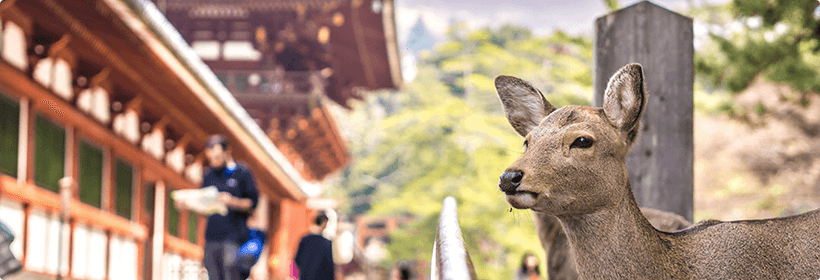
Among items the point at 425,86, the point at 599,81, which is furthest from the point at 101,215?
the point at 425,86

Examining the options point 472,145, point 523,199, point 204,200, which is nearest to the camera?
point 523,199

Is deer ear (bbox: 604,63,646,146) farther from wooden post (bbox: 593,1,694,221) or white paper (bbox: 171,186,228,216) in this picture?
white paper (bbox: 171,186,228,216)

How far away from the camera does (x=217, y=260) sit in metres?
5.11

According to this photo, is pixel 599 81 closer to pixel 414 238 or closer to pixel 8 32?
pixel 8 32

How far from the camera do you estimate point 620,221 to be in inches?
67.5

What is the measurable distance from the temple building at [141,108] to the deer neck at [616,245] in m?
4.45

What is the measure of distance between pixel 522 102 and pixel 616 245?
18.4 inches

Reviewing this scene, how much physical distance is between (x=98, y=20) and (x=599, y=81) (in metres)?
4.23

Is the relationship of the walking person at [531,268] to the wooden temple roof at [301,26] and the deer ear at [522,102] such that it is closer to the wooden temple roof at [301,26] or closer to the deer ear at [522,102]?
the deer ear at [522,102]

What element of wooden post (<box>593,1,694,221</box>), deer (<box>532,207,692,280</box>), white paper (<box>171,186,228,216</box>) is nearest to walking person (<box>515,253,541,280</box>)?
white paper (<box>171,186,228,216</box>)

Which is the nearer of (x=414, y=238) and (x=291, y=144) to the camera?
(x=291, y=144)

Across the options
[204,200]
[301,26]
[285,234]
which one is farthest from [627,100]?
[285,234]

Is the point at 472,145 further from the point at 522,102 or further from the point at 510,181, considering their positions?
the point at 510,181

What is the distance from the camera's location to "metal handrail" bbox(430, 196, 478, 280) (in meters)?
1.11
